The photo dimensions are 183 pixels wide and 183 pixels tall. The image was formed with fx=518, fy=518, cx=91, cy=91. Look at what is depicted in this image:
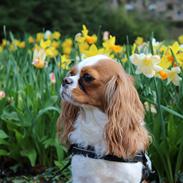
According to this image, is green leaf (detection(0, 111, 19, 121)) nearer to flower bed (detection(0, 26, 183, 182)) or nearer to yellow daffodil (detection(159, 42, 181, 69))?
flower bed (detection(0, 26, 183, 182))

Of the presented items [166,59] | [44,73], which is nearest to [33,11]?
[44,73]

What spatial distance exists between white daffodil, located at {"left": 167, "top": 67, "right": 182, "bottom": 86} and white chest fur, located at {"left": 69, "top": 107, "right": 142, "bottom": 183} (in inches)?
30.0

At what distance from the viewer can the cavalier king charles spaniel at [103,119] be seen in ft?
9.63

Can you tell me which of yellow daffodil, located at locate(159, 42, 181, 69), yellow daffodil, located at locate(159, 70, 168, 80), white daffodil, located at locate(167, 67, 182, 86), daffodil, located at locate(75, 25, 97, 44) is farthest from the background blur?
yellow daffodil, located at locate(159, 70, 168, 80)

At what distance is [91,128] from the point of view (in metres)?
3.14

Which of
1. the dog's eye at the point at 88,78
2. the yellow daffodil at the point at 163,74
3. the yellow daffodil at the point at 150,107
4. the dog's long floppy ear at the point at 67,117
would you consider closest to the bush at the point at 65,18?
the yellow daffodil at the point at 150,107

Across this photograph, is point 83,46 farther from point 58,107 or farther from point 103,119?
point 103,119

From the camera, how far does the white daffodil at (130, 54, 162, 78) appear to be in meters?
3.46

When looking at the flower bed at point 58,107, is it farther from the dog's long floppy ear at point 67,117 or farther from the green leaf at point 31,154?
the dog's long floppy ear at point 67,117

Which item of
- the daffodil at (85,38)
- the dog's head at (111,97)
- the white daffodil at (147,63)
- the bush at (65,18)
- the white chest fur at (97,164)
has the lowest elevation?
the white chest fur at (97,164)

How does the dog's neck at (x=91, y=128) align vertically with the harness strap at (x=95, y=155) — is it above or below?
above

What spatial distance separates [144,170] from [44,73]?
181 cm

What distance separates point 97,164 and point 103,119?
286 mm

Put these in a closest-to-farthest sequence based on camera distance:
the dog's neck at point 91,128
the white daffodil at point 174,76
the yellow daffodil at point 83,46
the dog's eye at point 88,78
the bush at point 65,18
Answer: the dog's eye at point 88,78, the dog's neck at point 91,128, the white daffodil at point 174,76, the yellow daffodil at point 83,46, the bush at point 65,18
